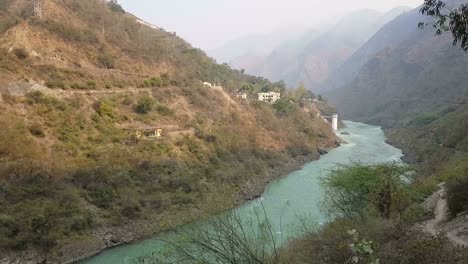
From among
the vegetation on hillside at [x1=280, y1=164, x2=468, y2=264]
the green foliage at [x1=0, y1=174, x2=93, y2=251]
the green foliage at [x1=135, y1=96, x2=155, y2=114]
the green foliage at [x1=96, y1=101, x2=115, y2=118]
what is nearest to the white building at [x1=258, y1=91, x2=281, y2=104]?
the green foliage at [x1=135, y1=96, x2=155, y2=114]

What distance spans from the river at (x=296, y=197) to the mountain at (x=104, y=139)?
2.86 feet

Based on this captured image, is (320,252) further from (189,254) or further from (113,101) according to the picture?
(113,101)

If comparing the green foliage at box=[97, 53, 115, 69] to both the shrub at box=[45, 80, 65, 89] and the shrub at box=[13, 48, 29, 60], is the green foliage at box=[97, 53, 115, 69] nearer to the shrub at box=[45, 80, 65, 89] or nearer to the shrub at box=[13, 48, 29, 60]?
the shrub at box=[45, 80, 65, 89]

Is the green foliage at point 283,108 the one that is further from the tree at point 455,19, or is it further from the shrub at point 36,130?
the tree at point 455,19

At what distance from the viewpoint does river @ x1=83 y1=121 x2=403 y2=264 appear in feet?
60.9

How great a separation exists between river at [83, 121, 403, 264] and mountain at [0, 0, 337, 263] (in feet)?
2.86

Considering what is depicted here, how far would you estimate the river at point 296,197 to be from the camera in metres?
18.6

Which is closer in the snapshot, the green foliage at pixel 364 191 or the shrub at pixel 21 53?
the green foliage at pixel 364 191

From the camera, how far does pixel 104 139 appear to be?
84.7 feet

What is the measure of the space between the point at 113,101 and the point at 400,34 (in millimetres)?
144744

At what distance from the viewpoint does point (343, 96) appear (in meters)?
119

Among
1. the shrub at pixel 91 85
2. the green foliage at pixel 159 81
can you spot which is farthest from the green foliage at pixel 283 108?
the shrub at pixel 91 85

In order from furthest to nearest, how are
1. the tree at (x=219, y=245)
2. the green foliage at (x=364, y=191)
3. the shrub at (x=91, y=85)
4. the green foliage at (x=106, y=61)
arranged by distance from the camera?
the green foliage at (x=106, y=61) → the shrub at (x=91, y=85) → the green foliage at (x=364, y=191) → the tree at (x=219, y=245)

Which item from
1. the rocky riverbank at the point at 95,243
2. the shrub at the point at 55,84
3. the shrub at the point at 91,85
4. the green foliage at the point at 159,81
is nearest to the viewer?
the rocky riverbank at the point at 95,243
